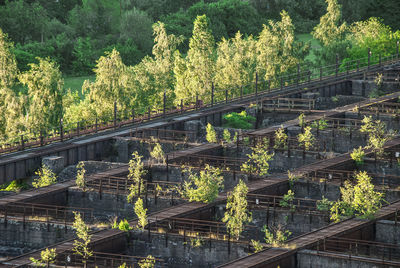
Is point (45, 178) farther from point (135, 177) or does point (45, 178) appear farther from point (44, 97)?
point (44, 97)

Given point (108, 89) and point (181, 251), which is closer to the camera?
point (181, 251)

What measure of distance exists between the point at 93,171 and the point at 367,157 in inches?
692

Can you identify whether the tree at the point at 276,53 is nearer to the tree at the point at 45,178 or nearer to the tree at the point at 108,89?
the tree at the point at 108,89

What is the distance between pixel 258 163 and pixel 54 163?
1333 centimetres

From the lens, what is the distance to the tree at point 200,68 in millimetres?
90375

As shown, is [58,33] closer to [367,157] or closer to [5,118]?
[5,118]

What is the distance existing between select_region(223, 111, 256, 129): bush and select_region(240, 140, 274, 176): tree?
14262mm

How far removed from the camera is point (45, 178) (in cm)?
5731

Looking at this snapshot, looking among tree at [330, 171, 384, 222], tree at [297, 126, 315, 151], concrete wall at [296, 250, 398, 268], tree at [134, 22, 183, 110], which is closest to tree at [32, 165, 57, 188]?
tree at [297, 126, 315, 151]

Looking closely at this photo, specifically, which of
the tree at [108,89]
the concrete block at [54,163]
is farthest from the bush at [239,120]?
the concrete block at [54,163]

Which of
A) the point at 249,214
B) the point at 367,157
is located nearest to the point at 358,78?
the point at 367,157

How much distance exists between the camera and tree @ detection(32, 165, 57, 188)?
188ft

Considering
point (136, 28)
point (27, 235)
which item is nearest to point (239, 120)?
point (27, 235)

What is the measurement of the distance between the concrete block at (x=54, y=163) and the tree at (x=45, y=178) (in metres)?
0.45
